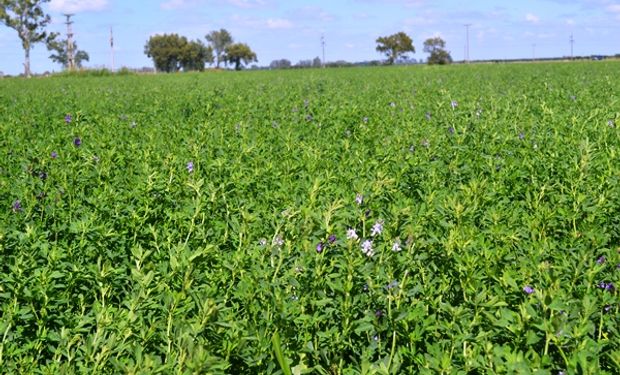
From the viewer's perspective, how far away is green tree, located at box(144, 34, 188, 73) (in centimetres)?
11006

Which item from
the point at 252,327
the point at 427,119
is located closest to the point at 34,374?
the point at 252,327

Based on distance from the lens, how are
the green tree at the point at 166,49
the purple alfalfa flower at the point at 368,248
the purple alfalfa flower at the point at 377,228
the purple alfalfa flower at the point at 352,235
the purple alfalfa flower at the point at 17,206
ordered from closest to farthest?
the purple alfalfa flower at the point at 352,235 < the purple alfalfa flower at the point at 368,248 < the purple alfalfa flower at the point at 377,228 < the purple alfalfa flower at the point at 17,206 < the green tree at the point at 166,49

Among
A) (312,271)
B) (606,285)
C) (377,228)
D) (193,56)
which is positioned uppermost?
(193,56)

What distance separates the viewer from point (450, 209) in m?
3.03

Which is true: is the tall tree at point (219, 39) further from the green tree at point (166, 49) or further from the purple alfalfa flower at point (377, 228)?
the purple alfalfa flower at point (377, 228)

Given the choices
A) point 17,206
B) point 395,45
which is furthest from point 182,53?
point 17,206

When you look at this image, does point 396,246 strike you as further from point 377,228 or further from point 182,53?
point 182,53

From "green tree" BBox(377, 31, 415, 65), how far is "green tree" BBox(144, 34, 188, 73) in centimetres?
3783

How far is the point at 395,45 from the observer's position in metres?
120

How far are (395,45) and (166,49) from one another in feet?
142

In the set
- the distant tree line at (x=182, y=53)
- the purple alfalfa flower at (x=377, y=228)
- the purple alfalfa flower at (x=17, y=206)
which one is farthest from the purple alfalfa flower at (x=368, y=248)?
the distant tree line at (x=182, y=53)

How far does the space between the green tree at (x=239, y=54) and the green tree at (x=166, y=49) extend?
36.4ft

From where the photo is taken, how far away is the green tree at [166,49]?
361 feet

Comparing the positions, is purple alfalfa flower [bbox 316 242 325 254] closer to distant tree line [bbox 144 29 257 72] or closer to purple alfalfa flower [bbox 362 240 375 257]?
purple alfalfa flower [bbox 362 240 375 257]
